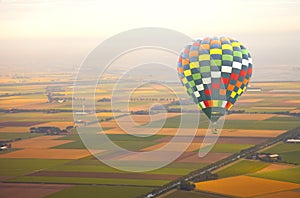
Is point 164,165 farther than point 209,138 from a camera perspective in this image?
No

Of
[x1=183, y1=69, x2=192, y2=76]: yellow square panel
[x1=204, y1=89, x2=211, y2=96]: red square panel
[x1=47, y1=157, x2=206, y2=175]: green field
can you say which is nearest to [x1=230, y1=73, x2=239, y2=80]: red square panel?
[x1=204, y1=89, x2=211, y2=96]: red square panel

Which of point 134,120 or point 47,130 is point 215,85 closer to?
point 134,120

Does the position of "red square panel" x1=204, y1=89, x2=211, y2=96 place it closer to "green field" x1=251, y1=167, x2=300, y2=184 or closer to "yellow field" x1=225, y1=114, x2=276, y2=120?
"green field" x1=251, y1=167, x2=300, y2=184

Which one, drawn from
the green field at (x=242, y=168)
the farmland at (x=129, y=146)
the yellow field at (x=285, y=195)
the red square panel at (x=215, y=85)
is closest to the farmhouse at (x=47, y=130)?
the farmland at (x=129, y=146)

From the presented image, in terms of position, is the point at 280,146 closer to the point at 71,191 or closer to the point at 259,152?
the point at 259,152

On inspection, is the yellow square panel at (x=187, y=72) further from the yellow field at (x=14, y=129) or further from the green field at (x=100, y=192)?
the yellow field at (x=14, y=129)

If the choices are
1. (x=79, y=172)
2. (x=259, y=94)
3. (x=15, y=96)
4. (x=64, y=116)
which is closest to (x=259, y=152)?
(x=79, y=172)

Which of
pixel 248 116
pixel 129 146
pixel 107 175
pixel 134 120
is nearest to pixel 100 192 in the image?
pixel 107 175
